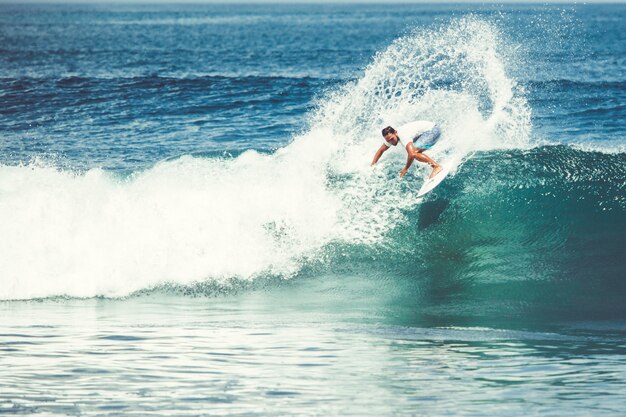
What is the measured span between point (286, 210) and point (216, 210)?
3.74 ft

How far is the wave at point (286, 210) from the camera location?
11859 mm

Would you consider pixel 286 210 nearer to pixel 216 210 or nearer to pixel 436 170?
pixel 216 210

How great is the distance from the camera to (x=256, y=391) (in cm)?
743

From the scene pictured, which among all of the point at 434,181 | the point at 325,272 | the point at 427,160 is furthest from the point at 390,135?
the point at 325,272

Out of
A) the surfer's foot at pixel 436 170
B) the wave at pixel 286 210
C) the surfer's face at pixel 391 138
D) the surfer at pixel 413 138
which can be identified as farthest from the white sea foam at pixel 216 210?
the surfer's face at pixel 391 138

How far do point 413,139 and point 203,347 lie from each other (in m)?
4.93

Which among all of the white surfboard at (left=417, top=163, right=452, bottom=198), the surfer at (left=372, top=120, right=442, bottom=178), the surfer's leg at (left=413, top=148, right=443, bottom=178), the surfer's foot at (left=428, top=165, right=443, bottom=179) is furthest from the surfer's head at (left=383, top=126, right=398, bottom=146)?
the white surfboard at (left=417, top=163, right=452, bottom=198)

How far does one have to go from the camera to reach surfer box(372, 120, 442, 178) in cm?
1151

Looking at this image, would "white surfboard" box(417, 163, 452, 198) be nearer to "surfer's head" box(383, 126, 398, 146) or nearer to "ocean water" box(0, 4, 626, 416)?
"ocean water" box(0, 4, 626, 416)

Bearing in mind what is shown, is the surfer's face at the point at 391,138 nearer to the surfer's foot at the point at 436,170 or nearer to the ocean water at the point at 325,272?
the surfer's foot at the point at 436,170

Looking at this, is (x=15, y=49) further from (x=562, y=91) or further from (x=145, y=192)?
(x=145, y=192)

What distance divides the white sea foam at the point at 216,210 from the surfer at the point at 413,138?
1180mm

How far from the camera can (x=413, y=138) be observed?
12.0m

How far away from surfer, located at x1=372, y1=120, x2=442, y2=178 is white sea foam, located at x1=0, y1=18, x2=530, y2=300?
1.18 meters
